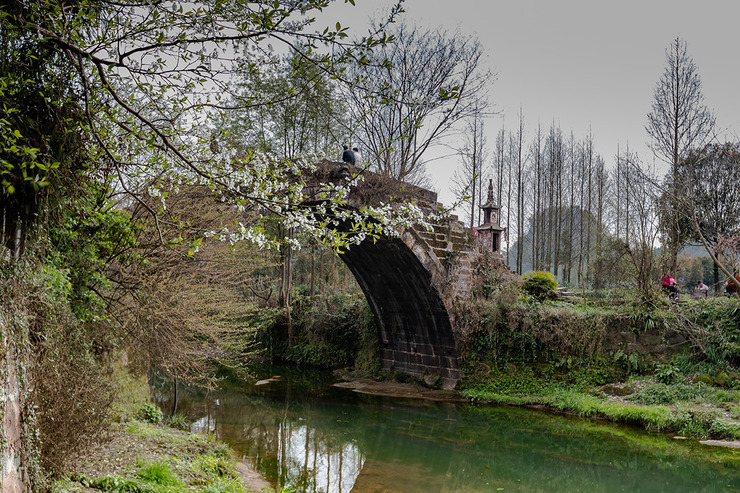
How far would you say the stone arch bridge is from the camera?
12.6 meters

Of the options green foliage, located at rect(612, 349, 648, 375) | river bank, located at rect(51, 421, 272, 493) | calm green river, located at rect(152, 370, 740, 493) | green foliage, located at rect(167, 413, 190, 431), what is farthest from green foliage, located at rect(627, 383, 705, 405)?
green foliage, located at rect(167, 413, 190, 431)

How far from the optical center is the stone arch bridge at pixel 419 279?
1258 centimetres

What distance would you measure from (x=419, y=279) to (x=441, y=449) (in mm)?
5013

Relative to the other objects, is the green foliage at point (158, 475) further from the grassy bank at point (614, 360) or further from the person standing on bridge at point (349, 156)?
the grassy bank at point (614, 360)

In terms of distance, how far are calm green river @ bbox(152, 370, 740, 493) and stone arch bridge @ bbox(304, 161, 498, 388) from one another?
6.80 ft

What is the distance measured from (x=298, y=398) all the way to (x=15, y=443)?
9.04 m

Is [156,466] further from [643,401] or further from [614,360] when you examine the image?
[614,360]

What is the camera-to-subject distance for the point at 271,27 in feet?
10.9

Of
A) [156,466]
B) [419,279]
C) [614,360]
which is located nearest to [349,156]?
[419,279]

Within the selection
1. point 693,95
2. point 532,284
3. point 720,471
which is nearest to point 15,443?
point 720,471

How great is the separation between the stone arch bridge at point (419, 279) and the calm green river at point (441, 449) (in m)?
2.07

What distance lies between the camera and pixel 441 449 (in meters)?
8.85

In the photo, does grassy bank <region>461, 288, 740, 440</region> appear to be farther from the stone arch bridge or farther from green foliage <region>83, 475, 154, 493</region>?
green foliage <region>83, 475, 154, 493</region>

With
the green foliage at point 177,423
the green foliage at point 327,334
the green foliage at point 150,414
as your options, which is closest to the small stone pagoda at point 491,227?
the green foliage at point 327,334
